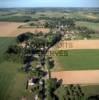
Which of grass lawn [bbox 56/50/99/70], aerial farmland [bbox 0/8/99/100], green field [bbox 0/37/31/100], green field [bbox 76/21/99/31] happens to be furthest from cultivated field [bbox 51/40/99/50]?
green field [bbox 76/21/99/31]

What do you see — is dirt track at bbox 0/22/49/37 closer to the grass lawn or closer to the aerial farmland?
the aerial farmland

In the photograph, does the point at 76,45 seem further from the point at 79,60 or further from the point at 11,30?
the point at 11,30

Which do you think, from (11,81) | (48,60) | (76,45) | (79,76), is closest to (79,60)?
(48,60)

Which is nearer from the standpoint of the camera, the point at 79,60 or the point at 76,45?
the point at 79,60

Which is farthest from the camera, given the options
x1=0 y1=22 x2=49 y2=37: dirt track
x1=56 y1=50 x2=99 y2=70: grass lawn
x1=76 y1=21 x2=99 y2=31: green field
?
x1=76 y1=21 x2=99 y2=31: green field

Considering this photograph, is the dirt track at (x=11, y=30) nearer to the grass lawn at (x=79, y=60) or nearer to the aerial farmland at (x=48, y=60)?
the aerial farmland at (x=48, y=60)

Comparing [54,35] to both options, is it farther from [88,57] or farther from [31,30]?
[88,57]
